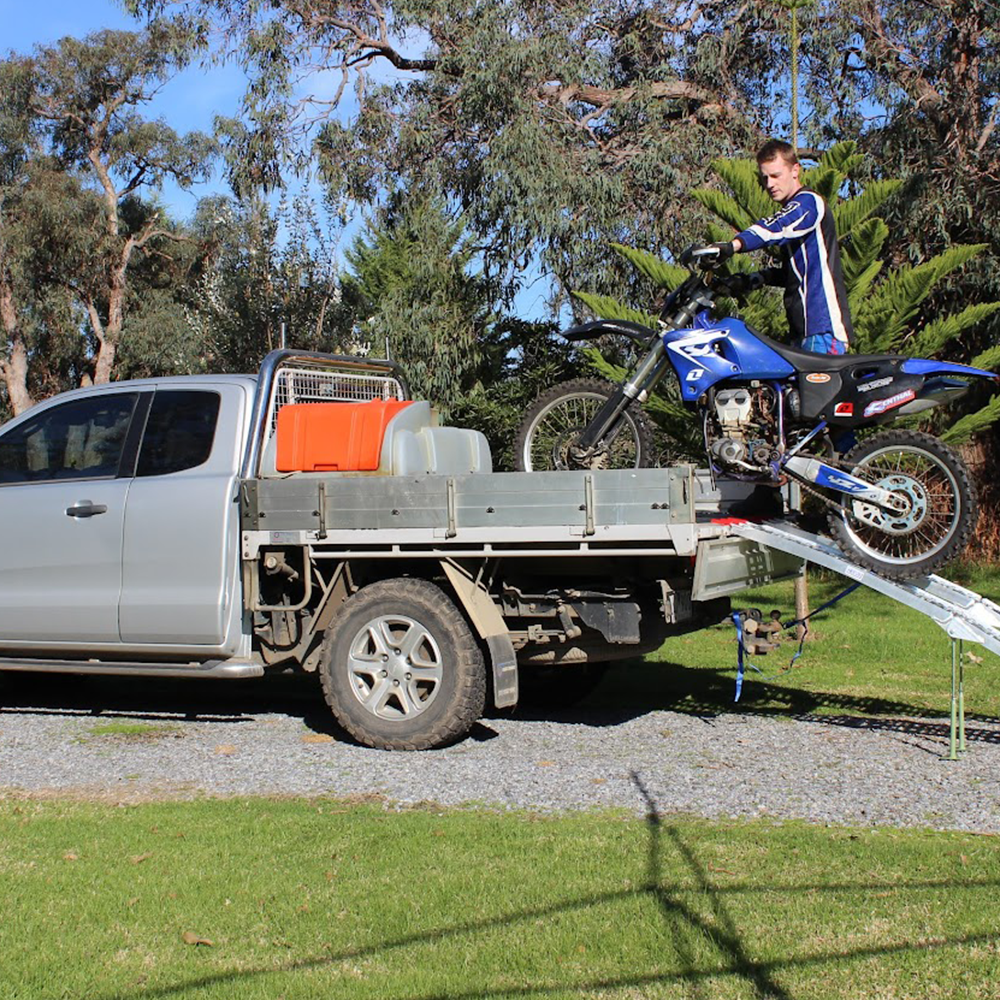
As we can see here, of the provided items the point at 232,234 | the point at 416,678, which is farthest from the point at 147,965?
the point at 232,234

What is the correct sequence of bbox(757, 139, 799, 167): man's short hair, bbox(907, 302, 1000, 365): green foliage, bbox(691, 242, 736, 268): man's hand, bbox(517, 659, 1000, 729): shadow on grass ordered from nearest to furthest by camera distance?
bbox(691, 242, 736, 268): man's hand → bbox(757, 139, 799, 167): man's short hair → bbox(517, 659, 1000, 729): shadow on grass → bbox(907, 302, 1000, 365): green foliage

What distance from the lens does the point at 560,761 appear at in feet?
20.9

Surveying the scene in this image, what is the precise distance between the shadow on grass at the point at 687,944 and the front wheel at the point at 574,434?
9.50 ft

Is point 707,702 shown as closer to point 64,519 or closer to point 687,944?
point 64,519

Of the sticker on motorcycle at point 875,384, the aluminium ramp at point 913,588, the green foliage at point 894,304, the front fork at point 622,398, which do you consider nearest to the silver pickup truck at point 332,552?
the aluminium ramp at point 913,588

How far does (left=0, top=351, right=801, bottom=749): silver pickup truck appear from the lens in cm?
636

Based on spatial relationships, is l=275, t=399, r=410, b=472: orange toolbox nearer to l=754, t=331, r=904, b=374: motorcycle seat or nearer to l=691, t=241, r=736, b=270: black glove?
l=691, t=241, r=736, b=270: black glove

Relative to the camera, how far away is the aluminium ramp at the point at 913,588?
6.12 m

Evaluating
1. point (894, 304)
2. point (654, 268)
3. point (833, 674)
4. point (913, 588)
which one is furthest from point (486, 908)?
point (654, 268)

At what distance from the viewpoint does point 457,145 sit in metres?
18.6

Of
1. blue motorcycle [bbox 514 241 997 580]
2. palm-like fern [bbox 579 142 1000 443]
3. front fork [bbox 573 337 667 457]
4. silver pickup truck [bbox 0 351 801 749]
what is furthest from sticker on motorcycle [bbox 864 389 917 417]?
palm-like fern [bbox 579 142 1000 443]

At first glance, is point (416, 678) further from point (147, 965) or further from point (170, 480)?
point (147, 965)

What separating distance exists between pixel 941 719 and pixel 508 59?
12793 millimetres

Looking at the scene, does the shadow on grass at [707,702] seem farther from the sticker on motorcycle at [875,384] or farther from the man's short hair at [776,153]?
the man's short hair at [776,153]
